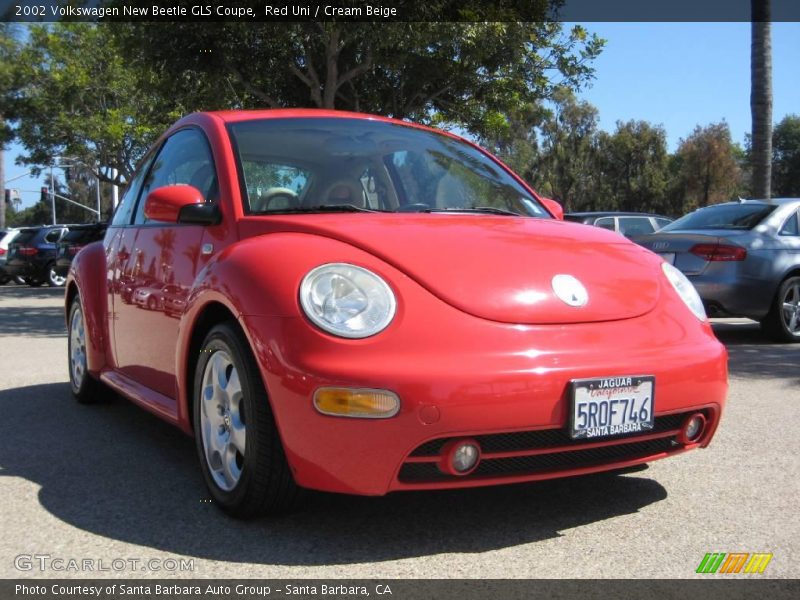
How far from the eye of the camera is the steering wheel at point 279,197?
3.54 meters

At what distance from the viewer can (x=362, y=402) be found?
2600mm

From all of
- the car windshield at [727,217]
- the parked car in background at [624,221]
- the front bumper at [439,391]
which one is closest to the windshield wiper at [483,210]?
the front bumper at [439,391]

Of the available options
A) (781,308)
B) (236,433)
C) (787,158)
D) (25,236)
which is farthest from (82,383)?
(787,158)

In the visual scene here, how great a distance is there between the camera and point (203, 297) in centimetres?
320

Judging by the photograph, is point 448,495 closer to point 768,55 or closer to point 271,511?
point 271,511

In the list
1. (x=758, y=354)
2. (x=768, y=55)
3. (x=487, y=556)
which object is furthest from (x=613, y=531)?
(x=768, y=55)

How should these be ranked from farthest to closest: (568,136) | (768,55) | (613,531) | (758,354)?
(568,136) < (768,55) < (758,354) < (613,531)

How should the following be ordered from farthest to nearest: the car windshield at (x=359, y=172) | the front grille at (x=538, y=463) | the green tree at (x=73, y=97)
Answer: the green tree at (x=73, y=97), the car windshield at (x=359, y=172), the front grille at (x=538, y=463)

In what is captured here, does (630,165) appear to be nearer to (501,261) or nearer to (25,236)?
(25,236)

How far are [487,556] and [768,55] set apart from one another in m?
13.3

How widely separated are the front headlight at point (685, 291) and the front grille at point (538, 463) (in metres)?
0.60

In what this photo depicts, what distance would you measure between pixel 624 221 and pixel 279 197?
12.6 meters

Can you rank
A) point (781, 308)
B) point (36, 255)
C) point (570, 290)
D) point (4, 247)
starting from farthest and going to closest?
point (4, 247), point (36, 255), point (781, 308), point (570, 290)

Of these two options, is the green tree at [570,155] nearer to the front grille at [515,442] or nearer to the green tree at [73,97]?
the green tree at [73,97]
